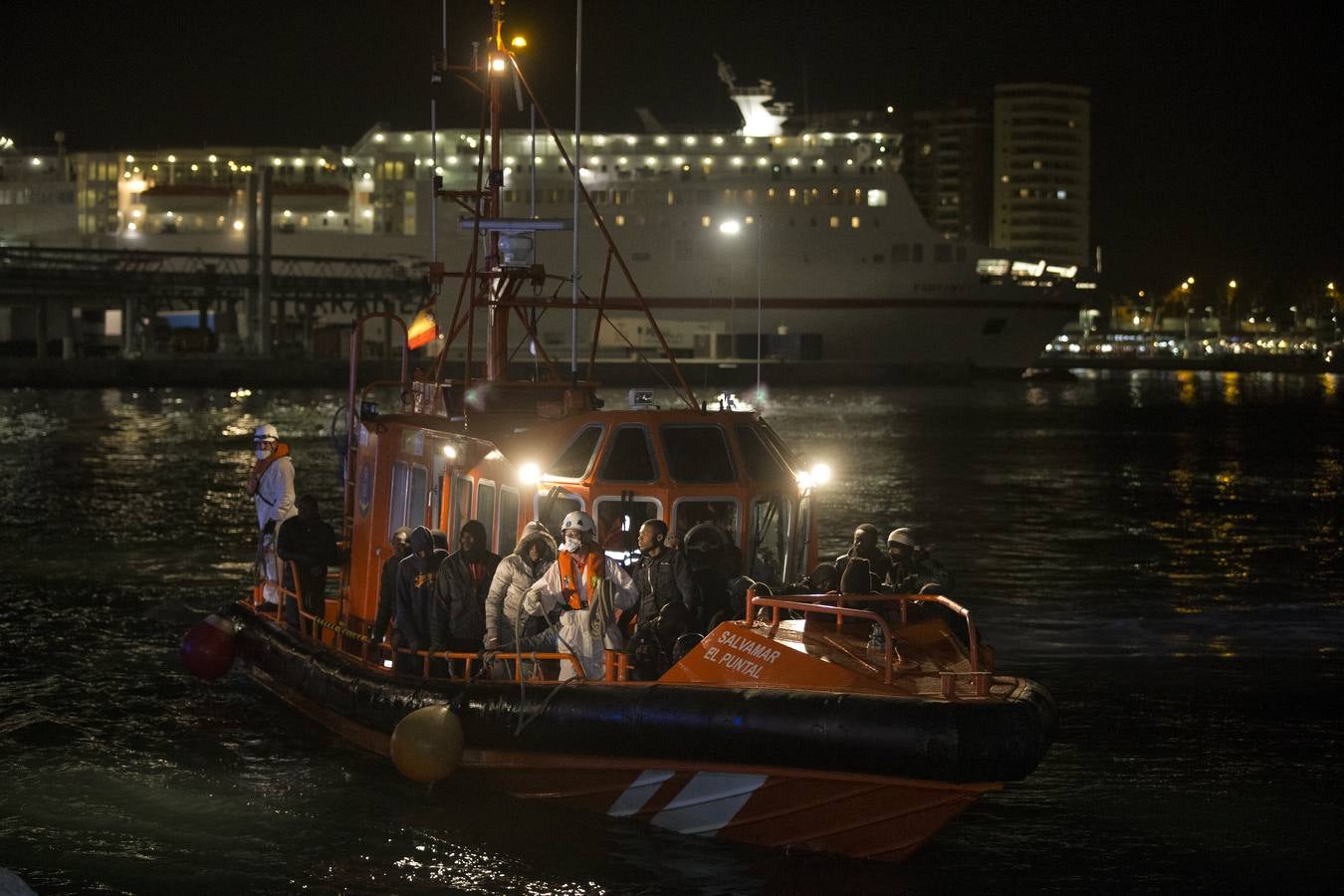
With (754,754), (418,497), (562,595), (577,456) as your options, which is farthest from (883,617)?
(418,497)

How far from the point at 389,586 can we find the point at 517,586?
5.91 ft

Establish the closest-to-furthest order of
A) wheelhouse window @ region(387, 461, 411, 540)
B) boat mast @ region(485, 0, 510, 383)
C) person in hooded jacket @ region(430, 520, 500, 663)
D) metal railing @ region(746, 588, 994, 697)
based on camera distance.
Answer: metal railing @ region(746, 588, 994, 697) → person in hooded jacket @ region(430, 520, 500, 663) → wheelhouse window @ region(387, 461, 411, 540) → boat mast @ region(485, 0, 510, 383)

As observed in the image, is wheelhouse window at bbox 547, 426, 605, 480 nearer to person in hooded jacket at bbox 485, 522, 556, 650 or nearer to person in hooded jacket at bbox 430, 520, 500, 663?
person in hooded jacket at bbox 485, 522, 556, 650

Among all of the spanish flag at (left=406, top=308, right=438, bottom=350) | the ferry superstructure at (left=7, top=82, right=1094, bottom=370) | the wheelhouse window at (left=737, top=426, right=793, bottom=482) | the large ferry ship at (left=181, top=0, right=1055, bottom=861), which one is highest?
the ferry superstructure at (left=7, top=82, right=1094, bottom=370)

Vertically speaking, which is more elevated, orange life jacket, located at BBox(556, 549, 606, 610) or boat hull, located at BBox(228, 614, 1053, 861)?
orange life jacket, located at BBox(556, 549, 606, 610)

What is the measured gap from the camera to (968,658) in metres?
9.24

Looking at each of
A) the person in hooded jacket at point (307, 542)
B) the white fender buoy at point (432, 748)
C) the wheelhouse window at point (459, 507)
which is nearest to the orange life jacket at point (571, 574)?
the white fender buoy at point (432, 748)

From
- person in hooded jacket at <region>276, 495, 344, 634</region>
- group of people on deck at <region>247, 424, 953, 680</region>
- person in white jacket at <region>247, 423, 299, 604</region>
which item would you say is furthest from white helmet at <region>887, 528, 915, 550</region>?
person in white jacket at <region>247, 423, 299, 604</region>

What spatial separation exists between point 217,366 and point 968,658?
74.5 meters

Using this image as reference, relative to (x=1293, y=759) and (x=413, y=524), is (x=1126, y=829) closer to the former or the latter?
(x=1293, y=759)

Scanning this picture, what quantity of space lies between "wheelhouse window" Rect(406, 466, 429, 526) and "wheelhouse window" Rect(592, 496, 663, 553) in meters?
2.17

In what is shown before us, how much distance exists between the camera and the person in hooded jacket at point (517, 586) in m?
9.70

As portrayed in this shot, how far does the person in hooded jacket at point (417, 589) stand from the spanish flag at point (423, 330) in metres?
3.46

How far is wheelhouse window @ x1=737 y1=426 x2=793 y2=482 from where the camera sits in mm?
10312
